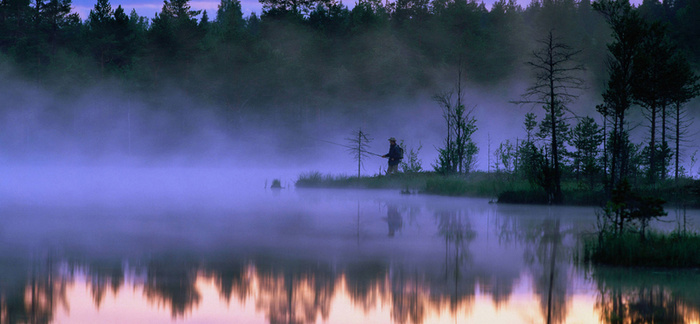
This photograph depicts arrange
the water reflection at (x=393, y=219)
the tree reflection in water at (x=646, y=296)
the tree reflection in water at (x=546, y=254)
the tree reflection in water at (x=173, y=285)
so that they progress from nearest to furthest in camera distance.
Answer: the tree reflection in water at (x=646, y=296), the tree reflection in water at (x=173, y=285), the tree reflection in water at (x=546, y=254), the water reflection at (x=393, y=219)

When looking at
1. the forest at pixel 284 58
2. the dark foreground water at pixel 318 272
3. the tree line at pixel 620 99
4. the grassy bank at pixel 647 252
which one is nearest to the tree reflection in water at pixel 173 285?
the dark foreground water at pixel 318 272

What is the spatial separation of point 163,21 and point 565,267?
63.4m

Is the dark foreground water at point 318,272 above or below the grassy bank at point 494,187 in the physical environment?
below

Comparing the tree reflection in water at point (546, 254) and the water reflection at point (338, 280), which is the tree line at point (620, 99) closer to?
the tree reflection in water at point (546, 254)

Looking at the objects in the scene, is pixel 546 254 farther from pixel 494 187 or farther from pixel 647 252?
pixel 494 187

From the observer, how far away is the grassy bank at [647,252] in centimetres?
1250

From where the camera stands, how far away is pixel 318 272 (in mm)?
12258

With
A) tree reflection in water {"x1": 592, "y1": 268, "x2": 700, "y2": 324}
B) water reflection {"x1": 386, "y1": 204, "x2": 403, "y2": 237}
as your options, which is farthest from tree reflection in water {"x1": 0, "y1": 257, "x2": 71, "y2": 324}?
water reflection {"x1": 386, "y1": 204, "x2": 403, "y2": 237}

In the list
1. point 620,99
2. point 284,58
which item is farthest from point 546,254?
point 284,58

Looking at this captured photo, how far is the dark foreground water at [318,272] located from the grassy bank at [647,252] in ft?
1.19

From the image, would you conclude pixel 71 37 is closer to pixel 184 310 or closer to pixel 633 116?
pixel 633 116

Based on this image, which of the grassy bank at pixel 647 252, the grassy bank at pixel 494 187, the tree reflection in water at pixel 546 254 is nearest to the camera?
the tree reflection in water at pixel 546 254

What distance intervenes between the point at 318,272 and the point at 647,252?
15.9 feet

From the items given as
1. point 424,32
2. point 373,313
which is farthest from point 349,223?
point 424,32
